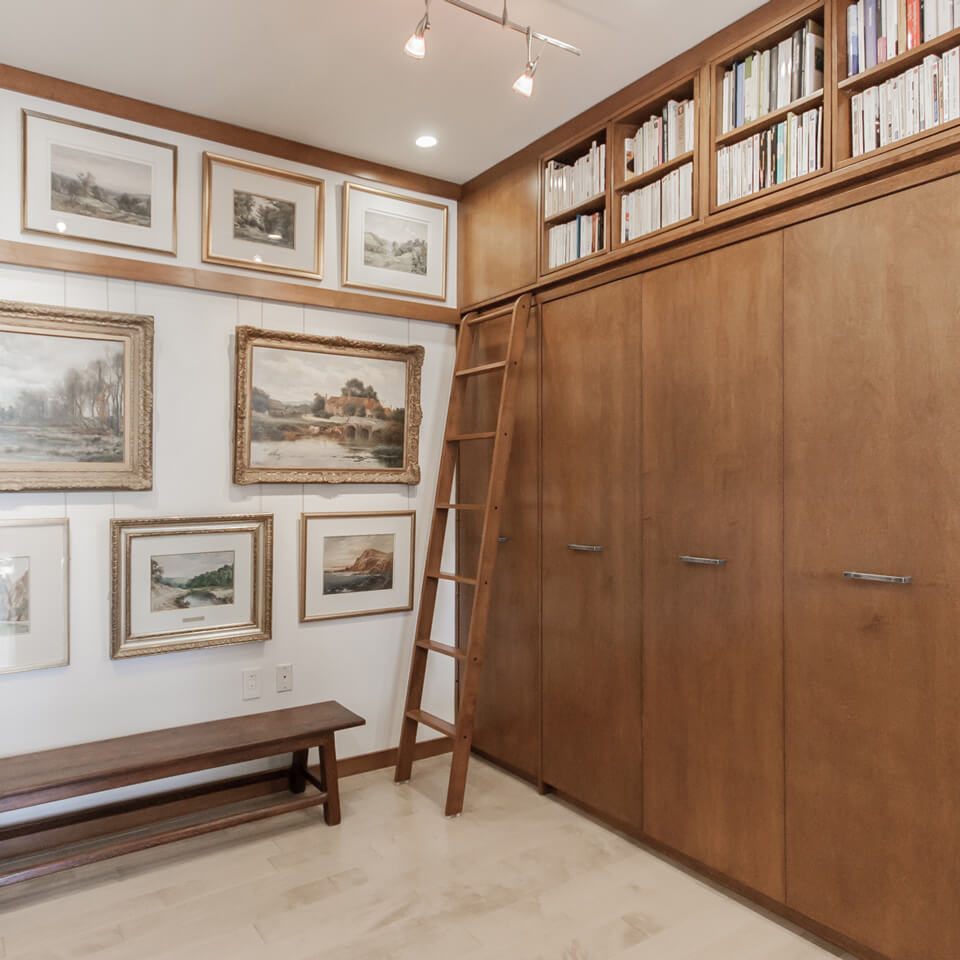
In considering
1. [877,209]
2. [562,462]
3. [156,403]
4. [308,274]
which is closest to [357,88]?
[308,274]

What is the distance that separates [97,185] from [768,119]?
231cm

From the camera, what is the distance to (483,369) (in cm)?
323

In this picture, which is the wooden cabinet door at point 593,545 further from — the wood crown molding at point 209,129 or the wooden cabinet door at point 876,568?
the wood crown molding at point 209,129

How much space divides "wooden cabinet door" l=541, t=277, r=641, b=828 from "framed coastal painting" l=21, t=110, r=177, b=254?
60.9 inches

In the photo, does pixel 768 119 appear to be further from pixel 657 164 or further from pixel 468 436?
pixel 468 436

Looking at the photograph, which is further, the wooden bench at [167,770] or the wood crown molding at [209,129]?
the wood crown molding at [209,129]

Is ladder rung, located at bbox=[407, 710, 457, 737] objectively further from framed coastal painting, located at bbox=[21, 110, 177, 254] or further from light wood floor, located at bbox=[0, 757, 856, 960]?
framed coastal painting, located at bbox=[21, 110, 177, 254]

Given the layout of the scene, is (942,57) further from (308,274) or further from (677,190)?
(308,274)

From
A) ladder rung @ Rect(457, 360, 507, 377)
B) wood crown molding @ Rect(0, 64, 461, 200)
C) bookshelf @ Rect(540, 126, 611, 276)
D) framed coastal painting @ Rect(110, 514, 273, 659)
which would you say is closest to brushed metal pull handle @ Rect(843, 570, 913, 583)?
bookshelf @ Rect(540, 126, 611, 276)

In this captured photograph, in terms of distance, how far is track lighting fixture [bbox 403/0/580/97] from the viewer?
1994 mm

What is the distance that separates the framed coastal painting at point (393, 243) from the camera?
10.8 feet

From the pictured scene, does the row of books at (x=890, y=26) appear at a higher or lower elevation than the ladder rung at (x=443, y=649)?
higher

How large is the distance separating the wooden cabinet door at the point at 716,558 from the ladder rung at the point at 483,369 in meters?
0.71

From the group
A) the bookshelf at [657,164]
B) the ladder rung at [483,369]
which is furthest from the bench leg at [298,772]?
the bookshelf at [657,164]
